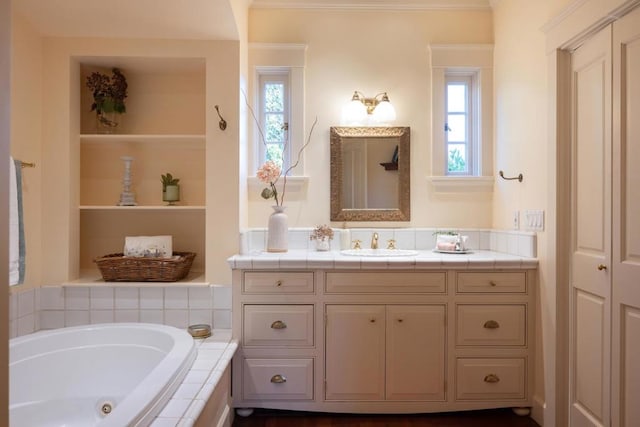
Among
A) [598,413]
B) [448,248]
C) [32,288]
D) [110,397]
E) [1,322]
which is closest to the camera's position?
[1,322]

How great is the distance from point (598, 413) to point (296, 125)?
7.41 feet

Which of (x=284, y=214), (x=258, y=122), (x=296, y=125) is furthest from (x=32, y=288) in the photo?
(x=296, y=125)

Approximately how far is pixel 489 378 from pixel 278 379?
116 cm

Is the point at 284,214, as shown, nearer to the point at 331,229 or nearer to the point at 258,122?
the point at 331,229

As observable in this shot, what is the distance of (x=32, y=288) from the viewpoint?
85.4 inches

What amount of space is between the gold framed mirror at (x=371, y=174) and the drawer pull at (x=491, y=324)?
0.84 meters

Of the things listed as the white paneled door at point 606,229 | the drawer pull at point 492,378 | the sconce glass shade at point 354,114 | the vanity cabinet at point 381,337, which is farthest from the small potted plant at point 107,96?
the drawer pull at point 492,378

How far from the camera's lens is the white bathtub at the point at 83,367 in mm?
1746

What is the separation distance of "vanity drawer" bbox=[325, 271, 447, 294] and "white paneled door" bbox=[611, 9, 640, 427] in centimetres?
79

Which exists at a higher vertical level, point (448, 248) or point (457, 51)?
point (457, 51)

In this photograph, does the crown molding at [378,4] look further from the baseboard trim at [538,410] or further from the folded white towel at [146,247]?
the baseboard trim at [538,410]

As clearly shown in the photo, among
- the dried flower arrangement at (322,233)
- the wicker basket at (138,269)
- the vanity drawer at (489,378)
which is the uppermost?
the dried flower arrangement at (322,233)

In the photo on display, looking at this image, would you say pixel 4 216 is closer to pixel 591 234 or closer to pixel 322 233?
pixel 322 233

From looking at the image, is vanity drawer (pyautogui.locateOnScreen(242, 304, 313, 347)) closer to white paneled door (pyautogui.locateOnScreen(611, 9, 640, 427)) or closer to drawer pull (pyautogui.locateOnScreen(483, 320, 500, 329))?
drawer pull (pyautogui.locateOnScreen(483, 320, 500, 329))
